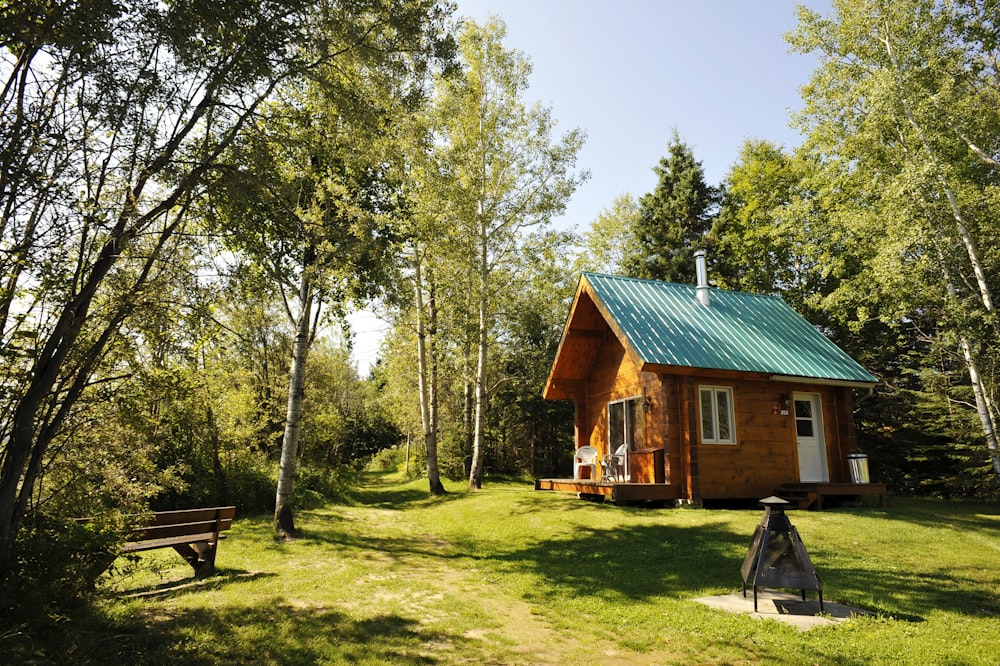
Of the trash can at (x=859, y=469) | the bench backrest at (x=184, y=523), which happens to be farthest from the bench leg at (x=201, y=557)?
the trash can at (x=859, y=469)

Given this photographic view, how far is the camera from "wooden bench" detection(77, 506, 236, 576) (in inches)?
292

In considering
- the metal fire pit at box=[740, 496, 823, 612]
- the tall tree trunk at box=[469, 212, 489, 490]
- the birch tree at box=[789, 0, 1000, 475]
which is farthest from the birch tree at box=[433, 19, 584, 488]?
the metal fire pit at box=[740, 496, 823, 612]

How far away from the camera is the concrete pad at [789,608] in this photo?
5.92 meters

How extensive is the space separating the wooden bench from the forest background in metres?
0.62

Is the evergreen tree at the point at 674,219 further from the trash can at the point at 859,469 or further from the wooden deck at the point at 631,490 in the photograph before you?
the wooden deck at the point at 631,490

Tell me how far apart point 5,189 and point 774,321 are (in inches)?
685

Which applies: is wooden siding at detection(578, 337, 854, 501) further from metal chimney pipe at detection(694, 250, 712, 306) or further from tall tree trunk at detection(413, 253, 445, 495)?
tall tree trunk at detection(413, 253, 445, 495)

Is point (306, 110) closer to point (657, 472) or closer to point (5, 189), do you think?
point (5, 189)

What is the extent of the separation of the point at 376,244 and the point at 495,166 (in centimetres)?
1276

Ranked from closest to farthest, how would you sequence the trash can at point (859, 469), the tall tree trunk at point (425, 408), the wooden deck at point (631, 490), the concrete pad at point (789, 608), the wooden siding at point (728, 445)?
the concrete pad at point (789, 608) → the wooden deck at point (631, 490) → the wooden siding at point (728, 445) → the trash can at point (859, 469) → the tall tree trunk at point (425, 408)

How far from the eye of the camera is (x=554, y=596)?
23.7 ft

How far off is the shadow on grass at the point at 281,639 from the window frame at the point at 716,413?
30.7ft

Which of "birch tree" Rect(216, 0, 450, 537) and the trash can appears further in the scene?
the trash can

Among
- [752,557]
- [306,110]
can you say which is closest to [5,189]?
[306,110]
